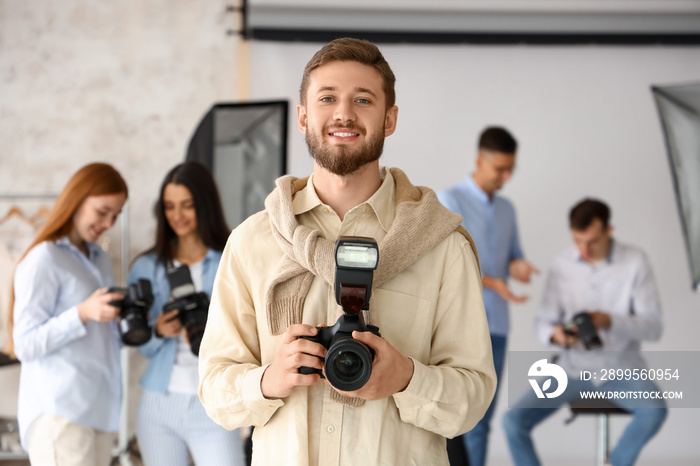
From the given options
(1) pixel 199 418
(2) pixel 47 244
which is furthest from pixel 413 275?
(2) pixel 47 244

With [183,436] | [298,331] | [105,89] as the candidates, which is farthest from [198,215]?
[105,89]

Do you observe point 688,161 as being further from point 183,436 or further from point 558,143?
point 183,436

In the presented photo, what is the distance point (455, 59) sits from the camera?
159 inches

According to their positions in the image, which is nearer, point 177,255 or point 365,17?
point 177,255

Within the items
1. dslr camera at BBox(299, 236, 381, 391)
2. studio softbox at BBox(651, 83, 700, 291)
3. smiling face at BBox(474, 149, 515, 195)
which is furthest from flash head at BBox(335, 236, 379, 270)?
studio softbox at BBox(651, 83, 700, 291)

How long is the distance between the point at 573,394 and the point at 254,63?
2.50 m

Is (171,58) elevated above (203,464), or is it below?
above

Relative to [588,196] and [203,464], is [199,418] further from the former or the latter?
[588,196]

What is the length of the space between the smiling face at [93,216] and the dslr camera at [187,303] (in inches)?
11.7

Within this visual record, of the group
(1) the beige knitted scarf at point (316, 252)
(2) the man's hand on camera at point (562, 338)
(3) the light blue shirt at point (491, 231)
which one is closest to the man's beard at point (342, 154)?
(1) the beige knitted scarf at point (316, 252)

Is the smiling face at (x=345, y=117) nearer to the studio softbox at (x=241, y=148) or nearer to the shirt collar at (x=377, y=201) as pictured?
the shirt collar at (x=377, y=201)

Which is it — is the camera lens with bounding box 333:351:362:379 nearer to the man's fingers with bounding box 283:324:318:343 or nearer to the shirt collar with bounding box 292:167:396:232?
the man's fingers with bounding box 283:324:318:343

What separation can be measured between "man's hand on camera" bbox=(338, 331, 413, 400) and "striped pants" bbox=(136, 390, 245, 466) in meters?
1.18

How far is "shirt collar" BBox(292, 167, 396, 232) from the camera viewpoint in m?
1.36
